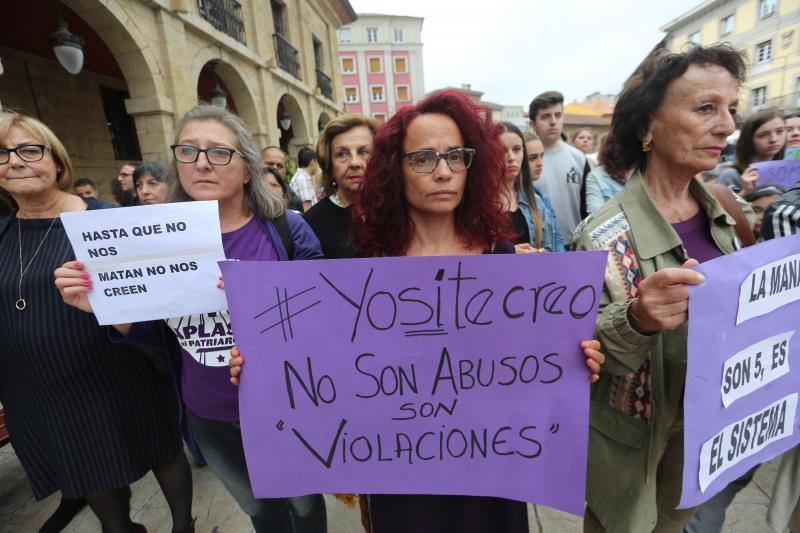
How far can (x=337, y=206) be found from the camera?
2.32 metres

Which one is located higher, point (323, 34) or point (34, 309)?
point (323, 34)

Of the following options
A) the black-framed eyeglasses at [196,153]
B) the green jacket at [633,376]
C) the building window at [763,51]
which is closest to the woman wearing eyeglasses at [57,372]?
the black-framed eyeglasses at [196,153]

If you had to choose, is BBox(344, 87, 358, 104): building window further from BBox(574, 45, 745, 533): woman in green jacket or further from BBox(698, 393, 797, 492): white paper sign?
BBox(698, 393, 797, 492): white paper sign

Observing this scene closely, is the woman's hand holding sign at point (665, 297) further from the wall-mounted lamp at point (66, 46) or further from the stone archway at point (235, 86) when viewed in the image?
the stone archway at point (235, 86)

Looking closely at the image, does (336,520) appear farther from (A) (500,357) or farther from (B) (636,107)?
(B) (636,107)

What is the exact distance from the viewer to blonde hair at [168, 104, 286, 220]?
1506 mm

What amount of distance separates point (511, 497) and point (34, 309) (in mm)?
2009

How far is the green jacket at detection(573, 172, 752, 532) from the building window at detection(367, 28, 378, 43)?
2020 inches

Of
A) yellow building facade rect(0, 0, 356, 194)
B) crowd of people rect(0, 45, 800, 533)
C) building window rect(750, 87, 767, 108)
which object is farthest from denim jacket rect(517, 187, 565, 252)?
building window rect(750, 87, 767, 108)

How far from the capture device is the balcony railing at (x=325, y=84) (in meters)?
15.8

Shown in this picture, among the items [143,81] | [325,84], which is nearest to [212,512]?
[143,81]

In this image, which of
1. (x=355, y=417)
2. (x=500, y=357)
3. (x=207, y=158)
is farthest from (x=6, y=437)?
(x=500, y=357)

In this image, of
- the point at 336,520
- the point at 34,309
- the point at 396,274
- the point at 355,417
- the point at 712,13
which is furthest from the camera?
the point at 712,13

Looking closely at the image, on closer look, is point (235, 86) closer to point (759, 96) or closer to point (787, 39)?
point (787, 39)
